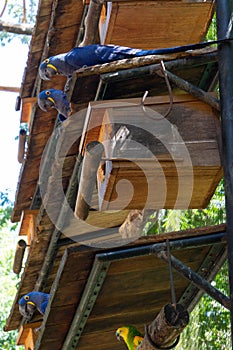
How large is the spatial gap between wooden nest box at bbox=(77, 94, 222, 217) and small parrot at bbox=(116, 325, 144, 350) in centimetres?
75

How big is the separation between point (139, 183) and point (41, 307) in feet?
11.3

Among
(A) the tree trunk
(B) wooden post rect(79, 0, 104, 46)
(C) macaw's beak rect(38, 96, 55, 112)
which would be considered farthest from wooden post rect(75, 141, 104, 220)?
(A) the tree trunk

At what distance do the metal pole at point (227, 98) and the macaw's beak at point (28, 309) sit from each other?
406 cm

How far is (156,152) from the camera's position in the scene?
475cm

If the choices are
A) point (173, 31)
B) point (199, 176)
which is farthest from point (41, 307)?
point (199, 176)

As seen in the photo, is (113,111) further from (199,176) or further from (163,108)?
(199,176)

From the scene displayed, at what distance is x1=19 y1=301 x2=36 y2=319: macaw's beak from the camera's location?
824 centimetres

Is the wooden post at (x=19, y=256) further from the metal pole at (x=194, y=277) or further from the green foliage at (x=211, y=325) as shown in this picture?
the metal pole at (x=194, y=277)

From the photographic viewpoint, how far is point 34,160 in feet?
28.7

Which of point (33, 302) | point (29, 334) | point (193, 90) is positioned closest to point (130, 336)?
point (193, 90)

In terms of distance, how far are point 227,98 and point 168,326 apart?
1.17 m

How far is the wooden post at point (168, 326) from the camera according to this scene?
4.50 m

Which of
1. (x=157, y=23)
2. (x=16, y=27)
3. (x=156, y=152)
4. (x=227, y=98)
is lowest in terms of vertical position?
(x=156, y=152)

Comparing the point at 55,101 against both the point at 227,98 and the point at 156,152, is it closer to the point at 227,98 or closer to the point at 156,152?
the point at 156,152
